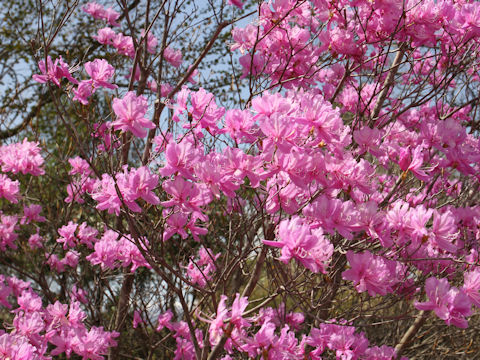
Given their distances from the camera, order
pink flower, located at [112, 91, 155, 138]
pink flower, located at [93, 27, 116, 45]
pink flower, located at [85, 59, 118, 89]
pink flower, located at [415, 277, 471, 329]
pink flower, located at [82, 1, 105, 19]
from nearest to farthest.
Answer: pink flower, located at [112, 91, 155, 138], pink flower, located at [415, 277, 471, 329], pink flower, located at [85, 59, 118, 89], pink flower, located at [93, 27, 116, 45], pink flower, located at [82, 1, 105, 19]

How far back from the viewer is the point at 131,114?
→ 1.85 m

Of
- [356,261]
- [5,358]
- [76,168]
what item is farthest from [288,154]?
[76,168]

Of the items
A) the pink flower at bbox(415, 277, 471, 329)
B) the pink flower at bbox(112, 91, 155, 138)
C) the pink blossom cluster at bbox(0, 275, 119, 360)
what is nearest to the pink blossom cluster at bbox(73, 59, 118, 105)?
the pink flower at bbox(112, 91, 155, 138)

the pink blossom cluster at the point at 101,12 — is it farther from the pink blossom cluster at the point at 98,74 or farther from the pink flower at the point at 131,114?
the pink flower at the point at 131,114

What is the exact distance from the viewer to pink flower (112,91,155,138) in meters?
1.83

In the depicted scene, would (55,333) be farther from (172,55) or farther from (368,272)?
(172,55)

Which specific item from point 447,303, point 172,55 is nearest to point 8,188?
point 172,55

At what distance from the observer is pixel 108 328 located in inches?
136

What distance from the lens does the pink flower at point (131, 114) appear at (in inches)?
72.1

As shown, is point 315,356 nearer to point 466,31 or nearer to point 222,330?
point 222,330

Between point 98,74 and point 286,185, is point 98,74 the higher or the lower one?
the higher one

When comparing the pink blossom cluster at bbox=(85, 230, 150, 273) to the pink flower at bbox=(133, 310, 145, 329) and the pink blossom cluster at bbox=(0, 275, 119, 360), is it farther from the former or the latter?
the pink flower at bbox=(133, 310, 145, 329)

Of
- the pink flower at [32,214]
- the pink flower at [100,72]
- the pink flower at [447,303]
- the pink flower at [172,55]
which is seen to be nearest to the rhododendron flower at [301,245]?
the pink flower at [447,303]

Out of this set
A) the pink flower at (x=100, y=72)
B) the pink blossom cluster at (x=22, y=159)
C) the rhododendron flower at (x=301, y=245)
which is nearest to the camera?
the rhododendron flower at (x=301, y=245)
